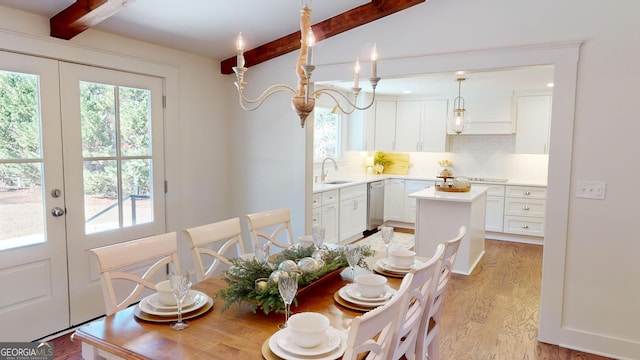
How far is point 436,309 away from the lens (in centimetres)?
198

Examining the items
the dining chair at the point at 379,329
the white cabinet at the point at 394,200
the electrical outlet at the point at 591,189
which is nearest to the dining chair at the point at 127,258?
the dining chair at the point at 379,329

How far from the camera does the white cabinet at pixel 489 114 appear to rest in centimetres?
605

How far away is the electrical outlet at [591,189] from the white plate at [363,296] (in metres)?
1.78

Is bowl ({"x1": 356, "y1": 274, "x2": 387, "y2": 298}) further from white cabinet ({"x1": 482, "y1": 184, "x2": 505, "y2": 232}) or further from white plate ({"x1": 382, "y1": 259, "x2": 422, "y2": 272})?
white cabinet ({"x1": 482, "y1": 184, "x2": 505, "y2": 232})

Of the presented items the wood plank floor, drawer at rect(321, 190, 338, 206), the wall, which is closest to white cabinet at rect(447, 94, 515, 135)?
the wood plank floor

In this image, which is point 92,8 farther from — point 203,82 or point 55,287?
point 55,287

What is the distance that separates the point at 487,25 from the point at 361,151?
3.87 meters

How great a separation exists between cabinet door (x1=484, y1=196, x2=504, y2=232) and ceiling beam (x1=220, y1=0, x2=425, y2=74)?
12.7 feet

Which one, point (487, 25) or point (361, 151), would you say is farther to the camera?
point (361, 151)

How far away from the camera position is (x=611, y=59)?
8.43 ft

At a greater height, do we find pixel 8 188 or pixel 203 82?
pixel 203 82

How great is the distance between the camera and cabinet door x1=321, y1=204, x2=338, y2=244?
489 centimetres

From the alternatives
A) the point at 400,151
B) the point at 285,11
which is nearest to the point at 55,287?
the point at 285,11

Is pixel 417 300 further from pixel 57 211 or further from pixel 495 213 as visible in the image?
pixel 495 213
